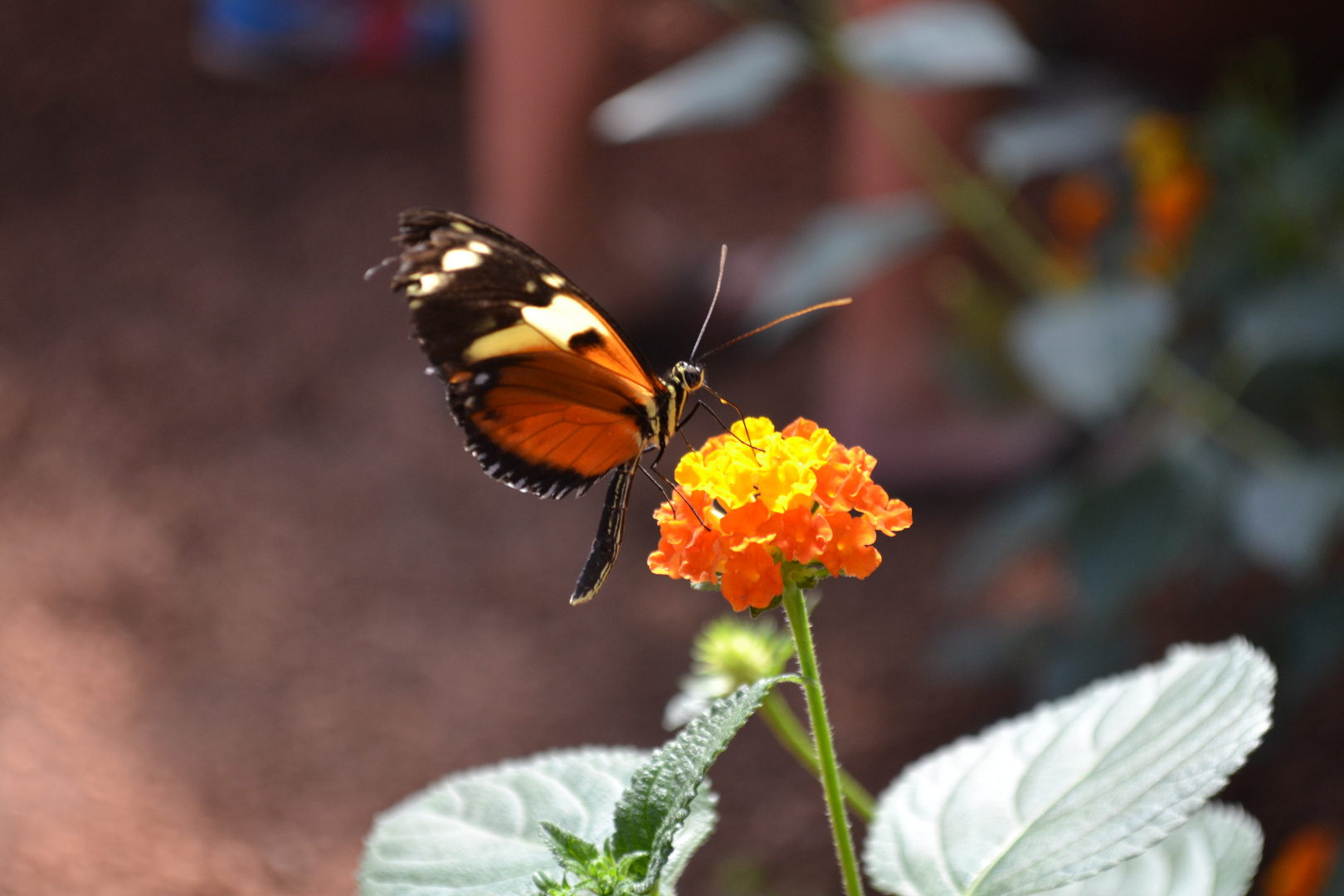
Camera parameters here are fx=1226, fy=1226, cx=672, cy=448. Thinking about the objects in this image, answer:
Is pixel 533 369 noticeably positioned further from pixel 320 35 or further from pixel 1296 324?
pixel 320 35

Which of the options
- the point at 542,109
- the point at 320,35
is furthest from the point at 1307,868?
the point at 320,35

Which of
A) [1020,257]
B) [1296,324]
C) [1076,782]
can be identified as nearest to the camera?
[1076,782]

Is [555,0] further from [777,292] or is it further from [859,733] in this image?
[859,733]

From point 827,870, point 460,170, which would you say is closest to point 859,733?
point 827,870

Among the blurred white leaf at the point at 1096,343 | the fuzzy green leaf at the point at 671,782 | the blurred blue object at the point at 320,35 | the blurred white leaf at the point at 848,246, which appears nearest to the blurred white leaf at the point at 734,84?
the blurred white leaf at the point at 848,246

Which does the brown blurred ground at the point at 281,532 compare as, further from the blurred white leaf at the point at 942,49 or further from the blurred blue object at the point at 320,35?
the blurred white leaf at the point at 942,49

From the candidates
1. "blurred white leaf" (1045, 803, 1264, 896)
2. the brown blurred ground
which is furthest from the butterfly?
the brown blurred ground
